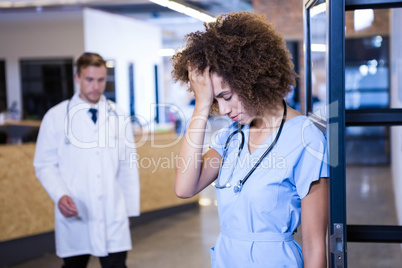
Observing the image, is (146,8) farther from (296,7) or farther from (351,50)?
(351,50)

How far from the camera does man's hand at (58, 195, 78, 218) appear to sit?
2891 millimetres

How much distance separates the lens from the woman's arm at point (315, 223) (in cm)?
146

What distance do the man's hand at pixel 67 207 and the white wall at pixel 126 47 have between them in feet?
29.4

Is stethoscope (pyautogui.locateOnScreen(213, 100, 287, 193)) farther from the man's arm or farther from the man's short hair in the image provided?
the man's short hair

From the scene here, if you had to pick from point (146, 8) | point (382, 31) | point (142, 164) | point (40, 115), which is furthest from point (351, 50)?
point (40, 115)

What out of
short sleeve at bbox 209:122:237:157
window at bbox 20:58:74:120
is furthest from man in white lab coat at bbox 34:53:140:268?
window at bbox 20:58:74:120

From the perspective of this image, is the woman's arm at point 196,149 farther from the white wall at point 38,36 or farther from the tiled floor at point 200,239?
the white wall at point 38,36

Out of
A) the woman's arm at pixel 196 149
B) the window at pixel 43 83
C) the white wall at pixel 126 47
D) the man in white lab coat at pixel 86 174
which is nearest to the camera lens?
the woman's arm at pixel 196 149

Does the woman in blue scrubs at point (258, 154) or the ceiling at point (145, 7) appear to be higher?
the ceiling at point (145, 7)

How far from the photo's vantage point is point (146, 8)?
40.0 feet

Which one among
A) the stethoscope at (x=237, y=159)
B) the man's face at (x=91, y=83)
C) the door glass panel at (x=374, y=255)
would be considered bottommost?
the door glass panel at (x=374, y=255)

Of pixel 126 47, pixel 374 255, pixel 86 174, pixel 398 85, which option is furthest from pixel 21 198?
pixel 126 47

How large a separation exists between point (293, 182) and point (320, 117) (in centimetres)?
29

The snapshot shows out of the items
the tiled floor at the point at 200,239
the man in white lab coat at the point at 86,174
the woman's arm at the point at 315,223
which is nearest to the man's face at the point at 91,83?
the man in white lab coat at the point at 86,174
